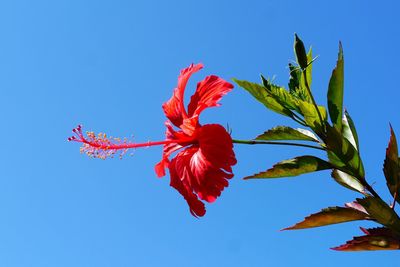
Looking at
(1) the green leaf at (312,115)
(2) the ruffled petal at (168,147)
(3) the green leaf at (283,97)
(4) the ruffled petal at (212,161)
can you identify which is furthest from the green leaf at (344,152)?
(2) the ruffled petal at (168,147)

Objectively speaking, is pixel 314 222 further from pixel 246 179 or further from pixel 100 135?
pixel 100 135

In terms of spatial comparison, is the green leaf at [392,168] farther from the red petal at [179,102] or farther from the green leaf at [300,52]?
the red petal at [179,102]

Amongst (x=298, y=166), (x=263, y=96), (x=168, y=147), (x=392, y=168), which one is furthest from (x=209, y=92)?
(x=392, y=168)

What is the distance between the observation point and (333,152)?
65.5 inches

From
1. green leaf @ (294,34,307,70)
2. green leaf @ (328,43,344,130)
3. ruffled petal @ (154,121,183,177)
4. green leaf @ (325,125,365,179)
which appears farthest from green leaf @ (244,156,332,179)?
ruffled petal @ (154,121,183,177)

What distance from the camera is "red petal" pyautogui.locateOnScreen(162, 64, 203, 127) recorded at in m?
2.10

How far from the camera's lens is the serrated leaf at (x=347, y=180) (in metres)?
1.76

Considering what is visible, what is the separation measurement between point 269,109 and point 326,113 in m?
0.23

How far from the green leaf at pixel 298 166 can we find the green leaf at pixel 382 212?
Result: 0.17 metres

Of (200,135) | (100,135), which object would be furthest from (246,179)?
(100,135)

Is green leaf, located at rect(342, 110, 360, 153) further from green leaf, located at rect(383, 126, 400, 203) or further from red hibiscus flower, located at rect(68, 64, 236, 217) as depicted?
red hibiscus flower, located at rect(68, 64, 236, 217)

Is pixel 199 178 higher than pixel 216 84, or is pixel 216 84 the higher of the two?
pixel 216 84

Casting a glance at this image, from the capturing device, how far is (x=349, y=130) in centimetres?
182

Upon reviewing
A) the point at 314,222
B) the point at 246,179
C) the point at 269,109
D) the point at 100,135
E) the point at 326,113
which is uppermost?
the point at 100,135
